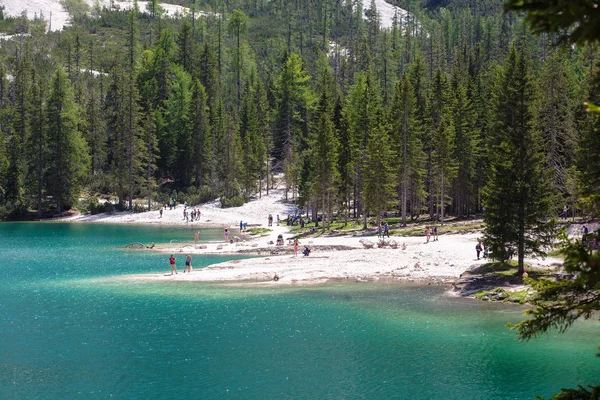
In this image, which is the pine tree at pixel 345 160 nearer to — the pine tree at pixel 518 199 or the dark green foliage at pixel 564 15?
the pine tree at pixel 518 199

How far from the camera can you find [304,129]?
4279 inches

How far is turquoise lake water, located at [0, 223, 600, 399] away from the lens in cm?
2306

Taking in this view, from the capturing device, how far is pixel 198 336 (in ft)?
96.6

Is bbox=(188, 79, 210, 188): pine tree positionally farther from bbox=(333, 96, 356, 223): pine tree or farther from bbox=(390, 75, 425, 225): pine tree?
bbox=(390, 75, 425, 225): pine tree

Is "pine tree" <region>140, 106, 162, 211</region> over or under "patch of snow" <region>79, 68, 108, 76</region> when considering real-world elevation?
under

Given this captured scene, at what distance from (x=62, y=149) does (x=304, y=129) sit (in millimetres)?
38874

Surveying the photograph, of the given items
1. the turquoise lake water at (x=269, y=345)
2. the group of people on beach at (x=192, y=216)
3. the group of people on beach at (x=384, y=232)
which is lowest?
the turquoise lake water at (x=269, y=345)

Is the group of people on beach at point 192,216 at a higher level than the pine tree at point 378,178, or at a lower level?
lower

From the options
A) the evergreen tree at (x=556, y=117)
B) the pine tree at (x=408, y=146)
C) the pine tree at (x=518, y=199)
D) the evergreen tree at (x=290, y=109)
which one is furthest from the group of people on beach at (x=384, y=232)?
the evergreen tree at (x=290, y=109)

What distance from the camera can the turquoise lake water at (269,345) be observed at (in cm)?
2306

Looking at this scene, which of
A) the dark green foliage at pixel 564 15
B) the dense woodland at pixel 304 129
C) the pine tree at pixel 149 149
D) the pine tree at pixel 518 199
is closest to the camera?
the dark green foliage at pixel 564 15

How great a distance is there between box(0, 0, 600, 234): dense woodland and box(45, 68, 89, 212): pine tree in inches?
7.9

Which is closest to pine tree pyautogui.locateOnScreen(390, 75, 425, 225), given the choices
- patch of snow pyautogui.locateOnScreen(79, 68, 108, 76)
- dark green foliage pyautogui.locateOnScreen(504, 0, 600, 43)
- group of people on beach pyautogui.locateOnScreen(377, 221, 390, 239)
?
group of people on beach pyautogui.locateOnScreen(377, 221, 390, 239)

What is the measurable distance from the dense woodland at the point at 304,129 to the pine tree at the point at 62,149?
20 centimetres
